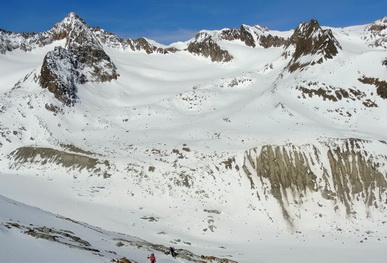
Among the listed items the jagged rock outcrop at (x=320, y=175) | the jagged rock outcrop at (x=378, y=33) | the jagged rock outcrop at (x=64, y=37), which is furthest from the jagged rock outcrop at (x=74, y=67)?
the jagged rock outcrop at (x=378, y=33)

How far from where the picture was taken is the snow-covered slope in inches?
1420

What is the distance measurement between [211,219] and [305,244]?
9.09 m

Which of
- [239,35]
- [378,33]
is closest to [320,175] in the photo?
[378,33]

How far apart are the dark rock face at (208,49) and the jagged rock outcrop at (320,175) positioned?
2384 inches

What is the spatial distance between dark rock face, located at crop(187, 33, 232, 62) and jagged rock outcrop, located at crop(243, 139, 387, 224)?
60.6 m

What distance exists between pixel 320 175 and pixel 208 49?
70.1m

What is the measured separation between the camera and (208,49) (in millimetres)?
105000

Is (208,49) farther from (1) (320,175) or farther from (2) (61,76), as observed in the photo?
(1) (320,175)

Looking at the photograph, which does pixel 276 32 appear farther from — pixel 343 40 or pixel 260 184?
pixel 260 184

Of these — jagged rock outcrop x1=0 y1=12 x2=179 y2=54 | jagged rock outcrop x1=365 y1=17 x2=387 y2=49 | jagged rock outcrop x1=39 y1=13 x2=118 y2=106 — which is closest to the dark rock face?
jagged rock outcrop x1=0 y1=12 x2=179 y2=54

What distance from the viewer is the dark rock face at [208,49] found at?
100938mm

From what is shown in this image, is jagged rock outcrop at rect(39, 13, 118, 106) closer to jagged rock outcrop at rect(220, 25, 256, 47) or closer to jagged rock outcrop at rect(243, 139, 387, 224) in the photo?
jagged rock outcrop at rect(243, 139, 387, 224)

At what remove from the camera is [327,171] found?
42.0m

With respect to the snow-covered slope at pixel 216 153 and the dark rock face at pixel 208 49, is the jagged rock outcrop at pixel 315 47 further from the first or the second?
the dark rock face at pixel 208 49
